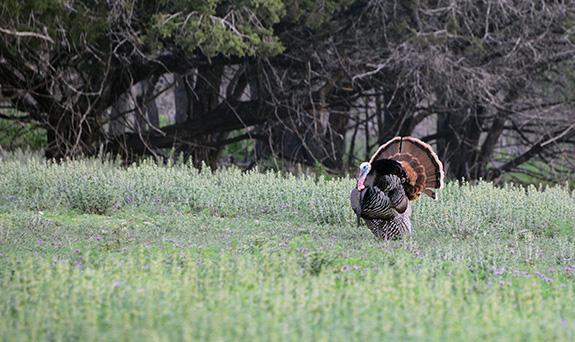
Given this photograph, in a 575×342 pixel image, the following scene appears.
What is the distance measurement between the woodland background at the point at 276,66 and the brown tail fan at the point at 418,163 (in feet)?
21.0

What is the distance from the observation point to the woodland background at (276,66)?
763 inches

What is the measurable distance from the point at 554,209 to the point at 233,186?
458 centimetres

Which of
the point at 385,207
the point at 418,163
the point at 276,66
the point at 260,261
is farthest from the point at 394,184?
the point at 276,66

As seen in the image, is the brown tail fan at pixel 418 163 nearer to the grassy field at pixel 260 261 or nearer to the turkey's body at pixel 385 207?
the turkey's body at pixel 385 207

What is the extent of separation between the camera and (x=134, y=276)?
27.6ft

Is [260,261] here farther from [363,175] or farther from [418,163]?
[418,163]

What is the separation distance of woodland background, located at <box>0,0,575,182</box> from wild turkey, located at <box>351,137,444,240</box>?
6.49 metres

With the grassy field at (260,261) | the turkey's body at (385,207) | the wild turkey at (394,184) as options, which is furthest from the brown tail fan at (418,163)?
the grassy field at (260,261)

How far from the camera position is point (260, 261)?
9984 millimetres

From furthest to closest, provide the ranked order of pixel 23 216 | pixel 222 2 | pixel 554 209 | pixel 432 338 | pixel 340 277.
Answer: pixel 222 2
pixel 554 209
pixel 23 216
pixel 340 277
pixel 432 338

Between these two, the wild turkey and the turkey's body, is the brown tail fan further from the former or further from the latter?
the turkey's body

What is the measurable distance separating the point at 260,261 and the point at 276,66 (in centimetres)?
1386

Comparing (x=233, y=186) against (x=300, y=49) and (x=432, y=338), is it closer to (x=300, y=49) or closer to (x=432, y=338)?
(x=300, y=49)

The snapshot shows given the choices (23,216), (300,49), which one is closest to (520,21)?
(300,49)
